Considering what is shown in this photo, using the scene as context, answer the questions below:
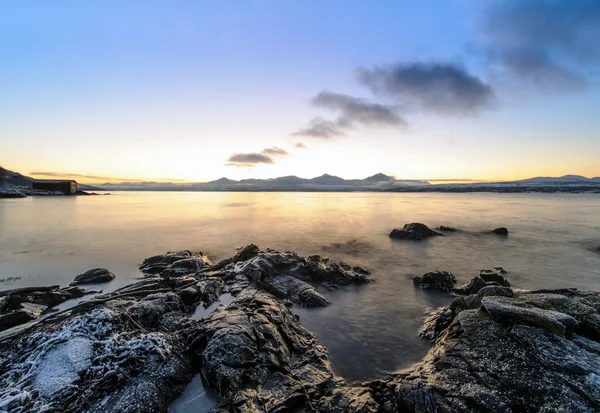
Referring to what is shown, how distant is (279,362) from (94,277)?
28.2 feet

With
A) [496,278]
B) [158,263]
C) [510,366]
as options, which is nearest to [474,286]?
[496,278]

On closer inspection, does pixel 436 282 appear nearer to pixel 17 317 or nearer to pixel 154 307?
pixel 154 307

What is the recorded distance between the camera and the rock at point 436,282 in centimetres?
975

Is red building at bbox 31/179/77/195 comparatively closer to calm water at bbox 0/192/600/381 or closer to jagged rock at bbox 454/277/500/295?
calm water at bbox 0/192/600/381

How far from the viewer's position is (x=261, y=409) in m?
3.83

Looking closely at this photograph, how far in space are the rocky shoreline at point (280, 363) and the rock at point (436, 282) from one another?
337cm

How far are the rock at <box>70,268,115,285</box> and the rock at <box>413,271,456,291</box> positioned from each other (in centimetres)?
1133

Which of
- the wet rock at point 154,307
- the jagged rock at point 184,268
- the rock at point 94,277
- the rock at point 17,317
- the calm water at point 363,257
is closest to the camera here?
the wet rock at point 154,307

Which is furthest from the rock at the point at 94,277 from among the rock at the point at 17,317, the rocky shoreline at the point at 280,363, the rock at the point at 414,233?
the rock at the point at 414,233

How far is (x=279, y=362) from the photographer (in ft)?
16.1

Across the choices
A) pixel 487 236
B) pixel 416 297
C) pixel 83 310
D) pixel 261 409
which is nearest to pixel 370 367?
pixel 261 409

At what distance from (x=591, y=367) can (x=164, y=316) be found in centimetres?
760

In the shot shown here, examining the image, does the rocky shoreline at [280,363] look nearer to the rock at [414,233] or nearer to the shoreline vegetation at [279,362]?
the shoreline vegetation at [279,362]

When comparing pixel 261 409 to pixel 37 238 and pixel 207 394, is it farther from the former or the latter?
pixel 37 238
